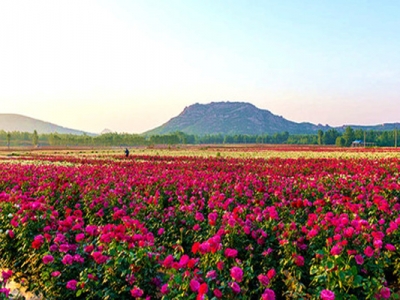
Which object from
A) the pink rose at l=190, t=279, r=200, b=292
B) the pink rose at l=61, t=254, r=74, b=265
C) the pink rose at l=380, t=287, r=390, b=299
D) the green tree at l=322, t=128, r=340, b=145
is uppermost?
the green tree at l=322, t=128, r=340, b=145

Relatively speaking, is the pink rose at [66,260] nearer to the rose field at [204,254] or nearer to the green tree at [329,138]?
the rose field at [204,254]

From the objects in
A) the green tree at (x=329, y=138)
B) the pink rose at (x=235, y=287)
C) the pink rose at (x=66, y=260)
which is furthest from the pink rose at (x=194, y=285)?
the green tree at (x=329, y=138)

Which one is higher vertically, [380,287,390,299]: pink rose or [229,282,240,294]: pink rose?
[229,282,240,294]: pink rose

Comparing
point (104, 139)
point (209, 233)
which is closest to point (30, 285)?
point (209, 233)

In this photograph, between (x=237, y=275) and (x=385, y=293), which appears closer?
(x=237, y=275)

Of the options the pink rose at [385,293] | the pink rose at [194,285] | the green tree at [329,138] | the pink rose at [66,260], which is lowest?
the pink rose at [385,293]

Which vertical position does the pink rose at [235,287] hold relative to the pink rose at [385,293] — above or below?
above

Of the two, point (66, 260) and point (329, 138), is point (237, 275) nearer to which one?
point (66, 260)

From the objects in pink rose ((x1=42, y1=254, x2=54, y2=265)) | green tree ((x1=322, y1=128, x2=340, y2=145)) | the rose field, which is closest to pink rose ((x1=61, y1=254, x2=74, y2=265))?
the rose field

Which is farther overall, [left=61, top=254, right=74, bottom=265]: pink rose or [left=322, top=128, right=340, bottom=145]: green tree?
[left=322, top=128, right=340, bottom=145]: green tree

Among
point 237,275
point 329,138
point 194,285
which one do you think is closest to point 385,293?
point 237,275

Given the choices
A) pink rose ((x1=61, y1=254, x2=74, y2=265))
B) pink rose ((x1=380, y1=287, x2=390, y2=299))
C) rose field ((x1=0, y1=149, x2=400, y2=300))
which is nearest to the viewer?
pink rose ((x1=380, y1=287, x2=390, y2=299))

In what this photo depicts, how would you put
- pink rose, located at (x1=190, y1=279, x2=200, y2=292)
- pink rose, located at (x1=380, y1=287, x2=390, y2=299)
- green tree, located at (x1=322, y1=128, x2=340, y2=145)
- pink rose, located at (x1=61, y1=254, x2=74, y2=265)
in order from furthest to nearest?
green tree, located at (x1=322, y1=128, x2=340, y2=145) < pink rose, located at (x1=61, y1=254, x2=74, y2=265) < pink rose, located at (x1=380, y1=287, x2=390, y2=299) < pink rose, located at (x1=190, y1=279, x2=200, y2=292)

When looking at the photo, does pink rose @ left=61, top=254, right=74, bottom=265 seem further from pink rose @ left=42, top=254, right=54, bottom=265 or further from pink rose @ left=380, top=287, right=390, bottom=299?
pink rose @ left=380, top=287, right=390, bottom=299
